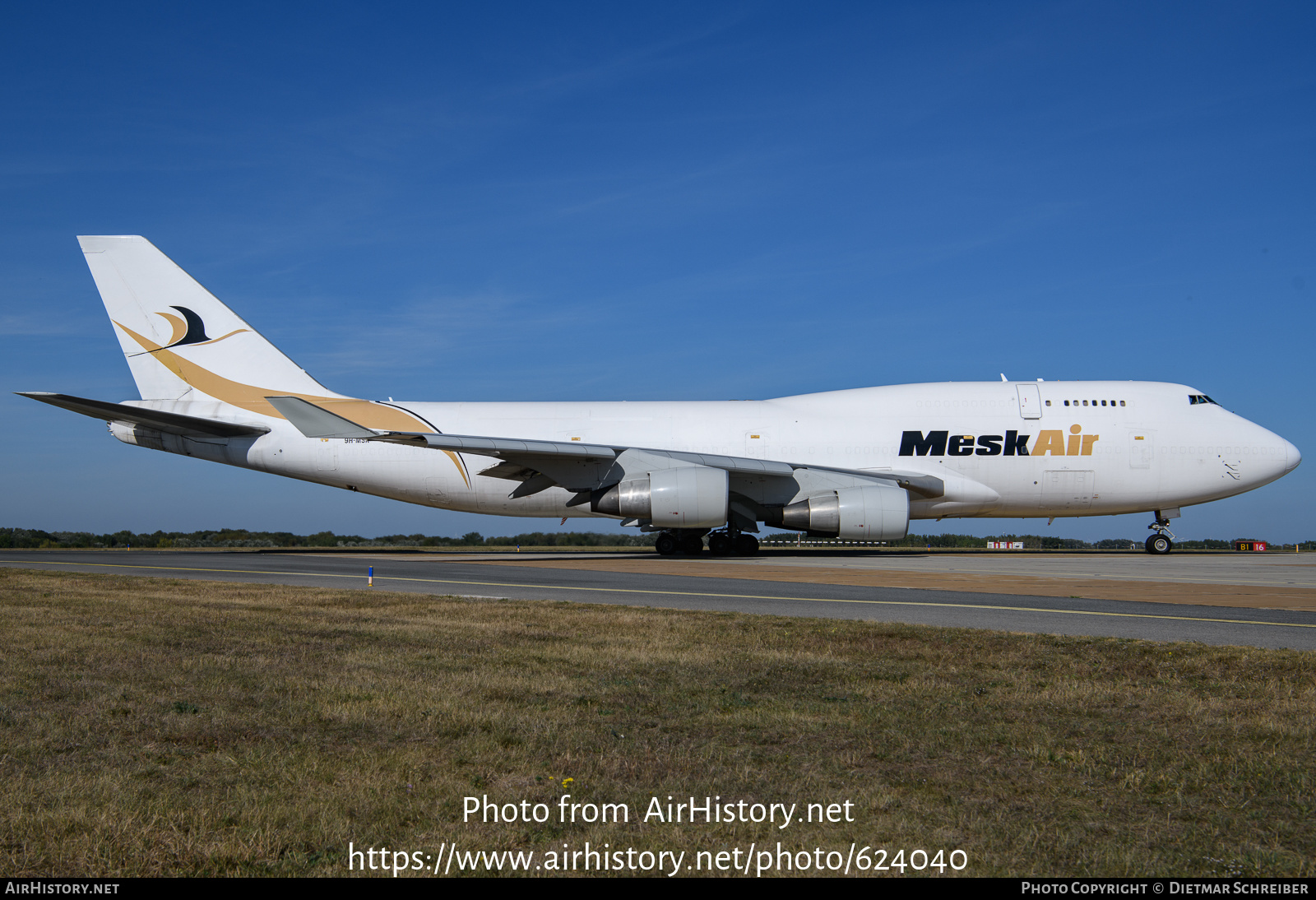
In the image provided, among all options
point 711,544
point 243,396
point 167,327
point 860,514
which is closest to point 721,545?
point 711,544

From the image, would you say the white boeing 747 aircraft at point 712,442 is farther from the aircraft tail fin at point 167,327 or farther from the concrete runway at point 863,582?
the concrete runway at point 863,582

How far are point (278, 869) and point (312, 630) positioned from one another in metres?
6.16

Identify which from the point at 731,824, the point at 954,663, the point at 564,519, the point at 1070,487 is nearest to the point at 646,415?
the point at 564,519

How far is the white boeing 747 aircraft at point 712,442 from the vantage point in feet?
77.5

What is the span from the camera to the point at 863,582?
49.9 feet

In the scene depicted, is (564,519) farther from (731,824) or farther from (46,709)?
(731,824)

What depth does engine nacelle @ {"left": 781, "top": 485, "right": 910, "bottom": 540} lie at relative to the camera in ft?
71.7

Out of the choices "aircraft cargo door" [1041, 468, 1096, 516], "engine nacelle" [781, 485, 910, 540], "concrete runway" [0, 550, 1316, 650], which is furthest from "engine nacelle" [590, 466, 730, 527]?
"aircraft cargo door" [1041, 468, 1096, 516]

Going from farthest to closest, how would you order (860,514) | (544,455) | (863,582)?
(544,455)
(860,514)
(863,582)

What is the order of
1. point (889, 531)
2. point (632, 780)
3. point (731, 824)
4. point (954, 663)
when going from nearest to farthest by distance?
point (731, 824), point (632, 780), point (954, 663), point (889, 531)

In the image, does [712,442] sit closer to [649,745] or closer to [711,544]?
[711,544]

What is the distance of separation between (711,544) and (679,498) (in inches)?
130

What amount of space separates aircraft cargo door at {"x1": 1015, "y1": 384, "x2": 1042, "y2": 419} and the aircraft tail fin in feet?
71.0

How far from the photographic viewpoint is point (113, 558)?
78.5 ft
